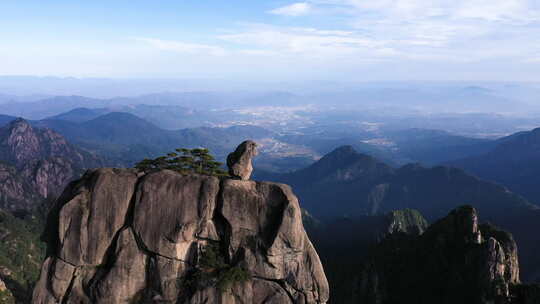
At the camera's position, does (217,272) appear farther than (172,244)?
Yes

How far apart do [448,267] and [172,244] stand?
63229mm

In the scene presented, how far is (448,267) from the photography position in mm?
72938

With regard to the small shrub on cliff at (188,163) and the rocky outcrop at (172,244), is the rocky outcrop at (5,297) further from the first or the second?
the small shrub on cliff at (188,163)

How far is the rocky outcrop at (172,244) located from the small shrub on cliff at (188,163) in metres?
5.33

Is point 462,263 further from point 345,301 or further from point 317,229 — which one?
point 317,229

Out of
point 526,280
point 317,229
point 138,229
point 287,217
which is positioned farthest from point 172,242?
point 317,229

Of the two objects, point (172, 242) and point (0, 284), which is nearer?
point (172, 242)

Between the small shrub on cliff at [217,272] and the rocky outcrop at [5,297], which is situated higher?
the small shrub on cliff at [217,272]

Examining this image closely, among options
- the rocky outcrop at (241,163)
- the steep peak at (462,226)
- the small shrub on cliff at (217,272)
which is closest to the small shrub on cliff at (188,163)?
the rocky outcrop at (241,163)

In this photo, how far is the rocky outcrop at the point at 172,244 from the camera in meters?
32.9

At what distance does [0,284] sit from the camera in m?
77.9

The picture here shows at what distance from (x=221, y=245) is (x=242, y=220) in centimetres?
332

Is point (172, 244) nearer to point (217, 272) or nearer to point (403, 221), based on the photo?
point (217, 272)

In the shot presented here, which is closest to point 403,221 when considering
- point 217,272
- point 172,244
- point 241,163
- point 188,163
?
point 241,163
